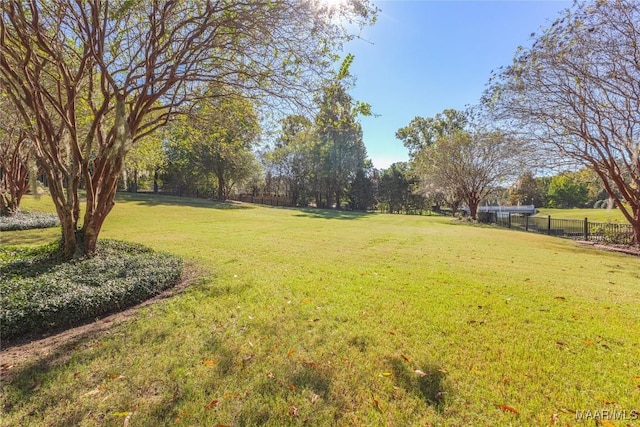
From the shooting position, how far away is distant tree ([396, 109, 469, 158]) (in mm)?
36281

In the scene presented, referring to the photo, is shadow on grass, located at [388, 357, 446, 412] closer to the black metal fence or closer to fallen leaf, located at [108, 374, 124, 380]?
fallen leaf, located at [108, 374, 124, 380]

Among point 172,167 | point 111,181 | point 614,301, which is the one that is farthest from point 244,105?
point 172,167

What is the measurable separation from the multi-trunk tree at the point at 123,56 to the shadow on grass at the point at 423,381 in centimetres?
493

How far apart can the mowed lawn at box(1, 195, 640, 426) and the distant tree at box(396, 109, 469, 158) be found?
35.5 m

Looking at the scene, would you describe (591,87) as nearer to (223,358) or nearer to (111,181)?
(223,358)

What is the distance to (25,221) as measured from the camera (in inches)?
423

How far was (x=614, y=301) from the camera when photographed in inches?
177

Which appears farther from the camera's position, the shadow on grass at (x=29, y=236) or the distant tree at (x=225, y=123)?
the shadow on grass at (x=29, y=236)

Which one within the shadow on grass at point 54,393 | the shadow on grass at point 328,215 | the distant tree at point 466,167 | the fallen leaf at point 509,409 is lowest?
the shadow on grass at point 54,393

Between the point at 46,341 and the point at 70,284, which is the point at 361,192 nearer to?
the point at 70,284

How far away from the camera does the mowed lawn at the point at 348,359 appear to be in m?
2.09

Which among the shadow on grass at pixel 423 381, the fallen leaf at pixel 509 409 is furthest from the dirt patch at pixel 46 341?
the fallen leaf at pixel 509 409

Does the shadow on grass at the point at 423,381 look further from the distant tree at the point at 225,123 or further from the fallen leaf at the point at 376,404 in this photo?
the distant tree at the point at 225,123

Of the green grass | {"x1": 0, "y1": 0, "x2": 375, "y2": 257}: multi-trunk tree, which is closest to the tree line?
{"x1": 0, "y1": 0, "x2": 375, "y2": 257}: multi-trunk tree
